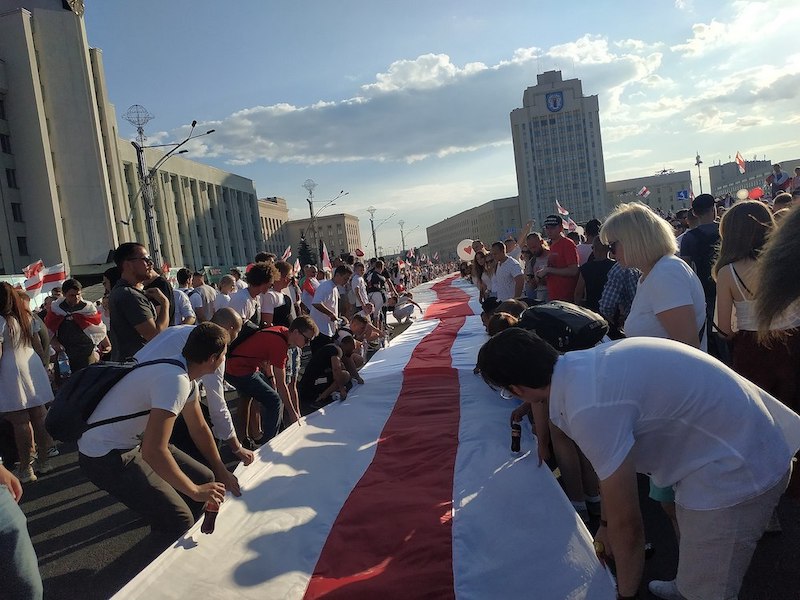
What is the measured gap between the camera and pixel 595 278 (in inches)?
191

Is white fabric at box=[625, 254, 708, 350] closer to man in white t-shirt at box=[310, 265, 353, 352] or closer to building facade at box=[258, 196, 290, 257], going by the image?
man in white t-shirt at box=[310, 265, 353, 352]

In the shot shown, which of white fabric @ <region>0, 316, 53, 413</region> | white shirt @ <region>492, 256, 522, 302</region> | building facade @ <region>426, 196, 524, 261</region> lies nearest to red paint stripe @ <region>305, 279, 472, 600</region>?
white shirt @ <region>492, 256, 522, 302</region>

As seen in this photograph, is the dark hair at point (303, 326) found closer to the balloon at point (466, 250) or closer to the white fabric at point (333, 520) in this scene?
the white fabric at point (333, 520)

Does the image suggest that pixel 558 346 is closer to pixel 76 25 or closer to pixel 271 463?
pixel 271 463

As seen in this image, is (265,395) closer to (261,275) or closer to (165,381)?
(261,275)

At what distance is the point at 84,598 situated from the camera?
276cm

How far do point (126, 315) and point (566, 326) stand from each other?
9.29 feet

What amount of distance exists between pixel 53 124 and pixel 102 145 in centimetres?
246

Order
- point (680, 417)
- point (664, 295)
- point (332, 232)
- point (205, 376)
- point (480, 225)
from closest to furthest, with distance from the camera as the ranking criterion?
point (680, 417) → point (664, 295) → point (205, 376) → point (332, 232) → point (480, 225)

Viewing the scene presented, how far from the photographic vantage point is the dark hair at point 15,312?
14.1 ft

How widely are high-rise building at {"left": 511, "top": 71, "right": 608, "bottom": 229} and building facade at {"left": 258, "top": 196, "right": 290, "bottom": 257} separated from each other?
40.2 meters

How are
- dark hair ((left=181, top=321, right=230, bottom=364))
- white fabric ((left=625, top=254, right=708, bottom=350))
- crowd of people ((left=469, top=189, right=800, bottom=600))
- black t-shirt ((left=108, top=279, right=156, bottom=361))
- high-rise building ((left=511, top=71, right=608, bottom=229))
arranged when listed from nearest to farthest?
1. crowd of people ((left=469, top=189, right=800, bottom=600))
2. white fabric ((left=625, top=254, right=708, bottom=350))
3. dark hair ((left=181, top=321, right=230, bottom=364))
4. black t-shirt ((left=108, top=279, right=156, bottom=361))
5. high-rise building ((left=511, top=71, right=608, bottom=229))

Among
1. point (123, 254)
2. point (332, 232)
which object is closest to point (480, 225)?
point (332, 232)

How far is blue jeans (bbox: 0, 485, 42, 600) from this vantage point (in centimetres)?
182
